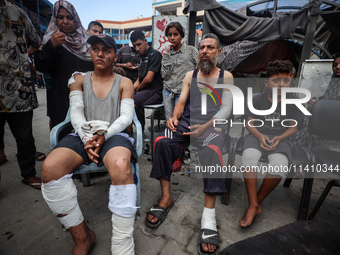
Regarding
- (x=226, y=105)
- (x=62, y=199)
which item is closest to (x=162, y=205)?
(x=62, y=199)

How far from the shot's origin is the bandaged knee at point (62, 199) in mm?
1374

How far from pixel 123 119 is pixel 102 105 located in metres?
0.33

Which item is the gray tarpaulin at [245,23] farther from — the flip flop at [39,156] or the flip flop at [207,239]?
the flip flop at [39,156]

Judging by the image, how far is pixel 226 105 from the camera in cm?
244

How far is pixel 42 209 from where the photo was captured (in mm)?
2043

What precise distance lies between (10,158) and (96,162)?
9.57ft

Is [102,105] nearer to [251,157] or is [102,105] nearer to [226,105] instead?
[226,105]

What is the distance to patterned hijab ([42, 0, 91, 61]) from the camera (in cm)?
236

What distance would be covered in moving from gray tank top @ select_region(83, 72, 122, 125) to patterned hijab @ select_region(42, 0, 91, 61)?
0.95 metres

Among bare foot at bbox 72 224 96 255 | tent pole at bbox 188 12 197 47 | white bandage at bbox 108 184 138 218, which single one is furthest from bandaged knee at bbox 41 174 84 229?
tent pole at bbox 188 12 197 47

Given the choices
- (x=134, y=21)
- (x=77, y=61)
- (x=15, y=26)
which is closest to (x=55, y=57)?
(x=77, y=61)

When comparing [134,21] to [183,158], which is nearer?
[183,158]

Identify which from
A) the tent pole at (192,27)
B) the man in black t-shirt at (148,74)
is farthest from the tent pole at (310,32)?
the man in black t-shirt at (148,74)

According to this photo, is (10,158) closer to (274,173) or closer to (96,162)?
(96,162)
